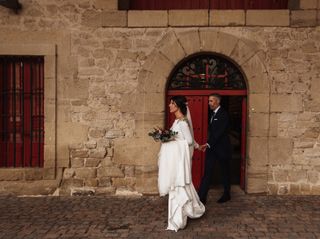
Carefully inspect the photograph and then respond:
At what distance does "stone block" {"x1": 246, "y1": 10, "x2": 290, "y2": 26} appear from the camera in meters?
6.95

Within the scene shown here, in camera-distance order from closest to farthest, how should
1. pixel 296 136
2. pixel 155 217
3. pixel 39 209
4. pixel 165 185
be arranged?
pixel 165 185 < pixel 155 217 < pixel 39 209 < pixel 296 136

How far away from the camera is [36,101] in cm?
734

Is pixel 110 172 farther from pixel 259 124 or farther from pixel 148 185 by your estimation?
pixel 259 124

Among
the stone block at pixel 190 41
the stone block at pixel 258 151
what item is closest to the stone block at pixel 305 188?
the stone block at pixel 258 151

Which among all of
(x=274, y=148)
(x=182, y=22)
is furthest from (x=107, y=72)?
(x=274, y=148)

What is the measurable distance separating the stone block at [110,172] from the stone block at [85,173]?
0.34ft

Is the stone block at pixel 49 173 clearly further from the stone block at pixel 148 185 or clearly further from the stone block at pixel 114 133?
the stone block at pixel 148 185

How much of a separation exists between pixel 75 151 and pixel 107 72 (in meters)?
1.48

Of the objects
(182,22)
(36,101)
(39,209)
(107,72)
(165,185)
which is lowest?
(39,209)

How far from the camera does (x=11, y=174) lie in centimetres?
715

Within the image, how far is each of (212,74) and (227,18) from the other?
0.98 metres

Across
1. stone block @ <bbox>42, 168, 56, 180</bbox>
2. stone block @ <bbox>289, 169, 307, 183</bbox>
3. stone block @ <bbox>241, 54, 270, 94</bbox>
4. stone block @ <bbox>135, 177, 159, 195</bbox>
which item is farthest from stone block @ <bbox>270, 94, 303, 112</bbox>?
stone block @ <bbox>42, 168, 56, 180</bbox>

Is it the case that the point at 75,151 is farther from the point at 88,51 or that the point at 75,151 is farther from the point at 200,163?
the point at 200,163

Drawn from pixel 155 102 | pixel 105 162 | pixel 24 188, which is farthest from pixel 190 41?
pixel 24 188
